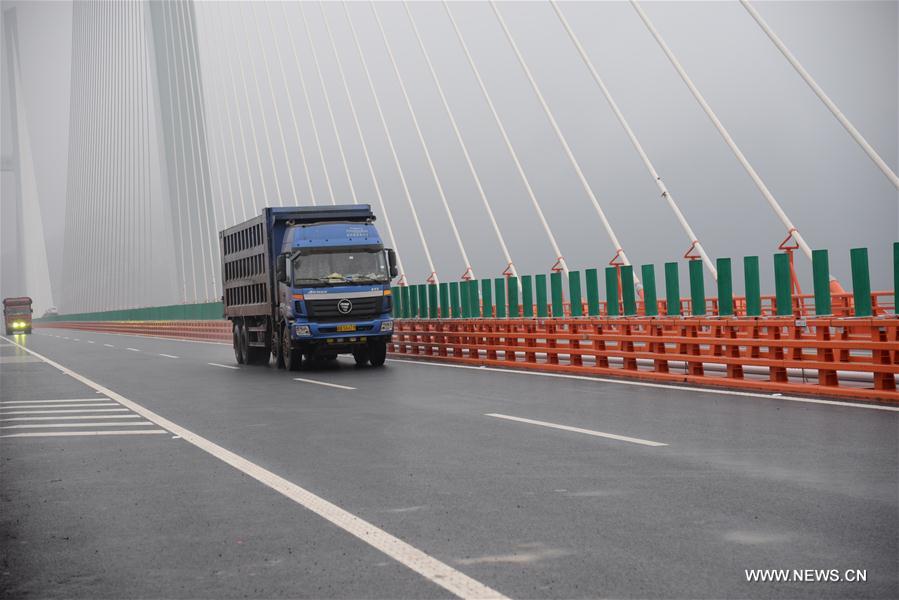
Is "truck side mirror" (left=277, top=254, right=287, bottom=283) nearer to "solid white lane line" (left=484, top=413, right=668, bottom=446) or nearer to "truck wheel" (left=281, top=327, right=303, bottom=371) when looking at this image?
"truck wheel" (left=281, top=327, right=303, bottom=371)

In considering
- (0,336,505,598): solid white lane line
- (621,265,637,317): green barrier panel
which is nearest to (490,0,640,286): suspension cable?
(621,265,637,317): green barrier panel

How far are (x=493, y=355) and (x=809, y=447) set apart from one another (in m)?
13.8

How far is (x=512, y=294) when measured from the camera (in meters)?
22.3

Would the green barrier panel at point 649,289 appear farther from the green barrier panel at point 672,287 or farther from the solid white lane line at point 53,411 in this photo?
the solid white lane line at point 53,411

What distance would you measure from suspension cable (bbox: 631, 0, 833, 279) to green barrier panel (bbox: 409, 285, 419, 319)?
9604mm

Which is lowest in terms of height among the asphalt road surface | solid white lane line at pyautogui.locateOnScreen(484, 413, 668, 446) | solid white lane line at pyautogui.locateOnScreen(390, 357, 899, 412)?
solid white lane line at pyautogui.locateOnScreen(390, 357, 899, 412)

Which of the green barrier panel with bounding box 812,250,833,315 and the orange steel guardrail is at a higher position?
the green barrier panel with bounding box 812,250,833,315

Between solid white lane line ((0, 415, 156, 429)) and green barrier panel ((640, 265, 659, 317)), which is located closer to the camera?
solid white lane line ((0, 415, 156, 429))

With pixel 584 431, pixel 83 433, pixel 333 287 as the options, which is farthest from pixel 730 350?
pixel 333 287

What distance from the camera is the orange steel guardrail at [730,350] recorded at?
11.7 metres

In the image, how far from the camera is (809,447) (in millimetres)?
8211

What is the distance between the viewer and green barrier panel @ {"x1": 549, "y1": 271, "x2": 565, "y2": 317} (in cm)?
2003

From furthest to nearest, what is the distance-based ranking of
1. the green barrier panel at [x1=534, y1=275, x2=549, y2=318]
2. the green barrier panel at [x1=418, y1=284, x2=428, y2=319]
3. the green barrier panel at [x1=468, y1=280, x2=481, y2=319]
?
the green barrier panel at [x1=418, y1=284, x2=428, y2=319]
the green barrier panel at [x1=468, y1=280, x2=481, y2=319]
the green barrier panel at [x1=534, y1=275, x2=549, y2=318]

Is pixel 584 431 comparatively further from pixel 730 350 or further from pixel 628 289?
pixel 628 289
